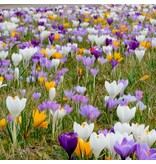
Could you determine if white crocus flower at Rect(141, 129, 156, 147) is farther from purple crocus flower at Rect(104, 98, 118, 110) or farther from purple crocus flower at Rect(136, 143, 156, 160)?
purple crocus flower at Rect(104, 98, 118, 110)

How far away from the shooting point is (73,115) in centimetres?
244

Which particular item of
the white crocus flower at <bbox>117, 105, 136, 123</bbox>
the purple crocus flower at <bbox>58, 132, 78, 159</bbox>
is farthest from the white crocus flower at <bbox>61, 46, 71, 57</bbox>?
the purple crocus flower at <bbox>58, 132, 78, 159</bbox>

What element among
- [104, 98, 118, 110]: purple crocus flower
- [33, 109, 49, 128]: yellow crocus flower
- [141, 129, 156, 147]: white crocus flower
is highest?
[141, 129, 156, 147]: white crocus flower

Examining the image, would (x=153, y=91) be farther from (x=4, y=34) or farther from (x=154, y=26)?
(x=154, y=26)

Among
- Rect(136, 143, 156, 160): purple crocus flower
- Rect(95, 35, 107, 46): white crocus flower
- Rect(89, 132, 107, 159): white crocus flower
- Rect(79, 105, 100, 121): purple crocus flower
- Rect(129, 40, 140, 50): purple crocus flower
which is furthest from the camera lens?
Rect(95, 35, 107, 46): white crocus flower

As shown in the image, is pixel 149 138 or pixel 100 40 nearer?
pixel 149 138

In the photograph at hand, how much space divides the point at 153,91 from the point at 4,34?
2.52 m

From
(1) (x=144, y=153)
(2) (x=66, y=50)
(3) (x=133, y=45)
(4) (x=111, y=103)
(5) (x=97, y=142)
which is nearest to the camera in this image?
(1) (x=144, y=153)

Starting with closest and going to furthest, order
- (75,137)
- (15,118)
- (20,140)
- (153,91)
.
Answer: (75,137) < (15,118) < (20,140) < (153,91)

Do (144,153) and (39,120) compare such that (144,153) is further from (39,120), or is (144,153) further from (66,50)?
(66,50)

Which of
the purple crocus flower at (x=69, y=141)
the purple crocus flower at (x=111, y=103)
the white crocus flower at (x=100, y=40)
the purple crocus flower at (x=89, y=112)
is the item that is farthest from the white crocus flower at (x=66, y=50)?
the purple crocus flower at (x=69, y=141)

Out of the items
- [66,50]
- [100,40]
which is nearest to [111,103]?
[66,50]

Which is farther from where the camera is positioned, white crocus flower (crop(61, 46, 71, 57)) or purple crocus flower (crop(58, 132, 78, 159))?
white crocus flower (crop(61, 46, 71, 57))

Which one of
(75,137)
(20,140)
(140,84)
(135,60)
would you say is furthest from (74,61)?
(75,137)
